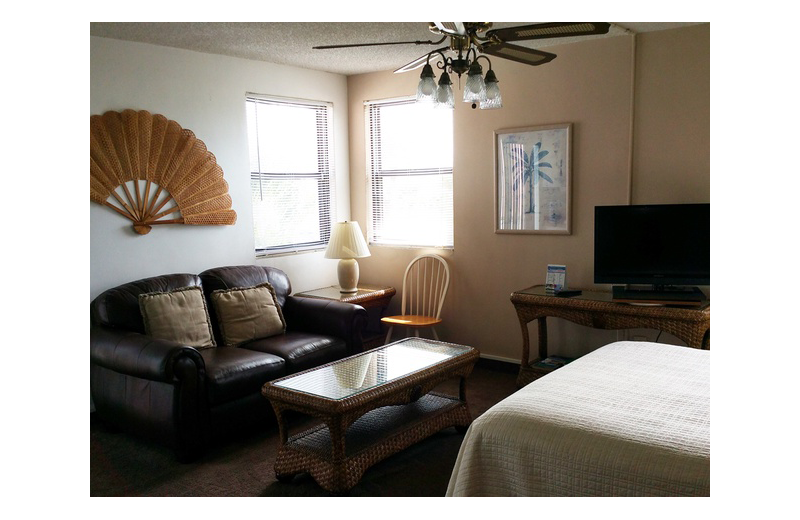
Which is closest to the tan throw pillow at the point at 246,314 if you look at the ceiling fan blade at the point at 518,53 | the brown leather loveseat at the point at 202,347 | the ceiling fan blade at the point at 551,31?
the brown leather loveseat at the point at 202,347

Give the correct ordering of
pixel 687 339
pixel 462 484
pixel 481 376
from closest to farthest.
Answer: pixel 462 484
pixel 687 339
pixel 481 376

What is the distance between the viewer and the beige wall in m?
3.75

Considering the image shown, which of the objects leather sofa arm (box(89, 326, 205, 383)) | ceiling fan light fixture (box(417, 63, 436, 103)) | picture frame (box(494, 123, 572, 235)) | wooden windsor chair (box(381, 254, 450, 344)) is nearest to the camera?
ceiling fan light fixture (box(417, 63, 436, 103))

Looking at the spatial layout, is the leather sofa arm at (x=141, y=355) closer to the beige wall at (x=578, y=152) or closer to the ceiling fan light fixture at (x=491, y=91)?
the ceiling fan light fixture at (x=491, y=91)

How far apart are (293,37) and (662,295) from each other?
8.87 ft

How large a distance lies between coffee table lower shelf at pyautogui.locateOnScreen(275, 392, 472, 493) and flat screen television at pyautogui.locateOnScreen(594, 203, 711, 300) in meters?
1.30

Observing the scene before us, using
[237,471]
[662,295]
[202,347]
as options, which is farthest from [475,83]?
[202,347]

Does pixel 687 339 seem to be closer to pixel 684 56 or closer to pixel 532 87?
pixel 684 56

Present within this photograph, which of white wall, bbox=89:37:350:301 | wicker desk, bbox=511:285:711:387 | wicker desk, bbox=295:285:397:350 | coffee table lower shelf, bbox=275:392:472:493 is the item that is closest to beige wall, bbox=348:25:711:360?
wicker desk, bbox=295:285:397:350

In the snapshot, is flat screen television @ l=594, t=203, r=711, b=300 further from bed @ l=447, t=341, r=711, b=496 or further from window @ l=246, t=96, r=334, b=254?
window @ l=246, t=96, r=334, b=254

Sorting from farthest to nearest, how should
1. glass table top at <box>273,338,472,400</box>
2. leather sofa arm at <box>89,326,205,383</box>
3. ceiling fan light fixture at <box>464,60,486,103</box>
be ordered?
leather sofa arm at <box>89,326,205,383</box> → glass table top at <box>273,338,472,400</box> → ceiling fan light fixture at <box>464,60,486,103</box>

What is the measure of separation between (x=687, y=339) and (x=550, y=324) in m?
1.11
